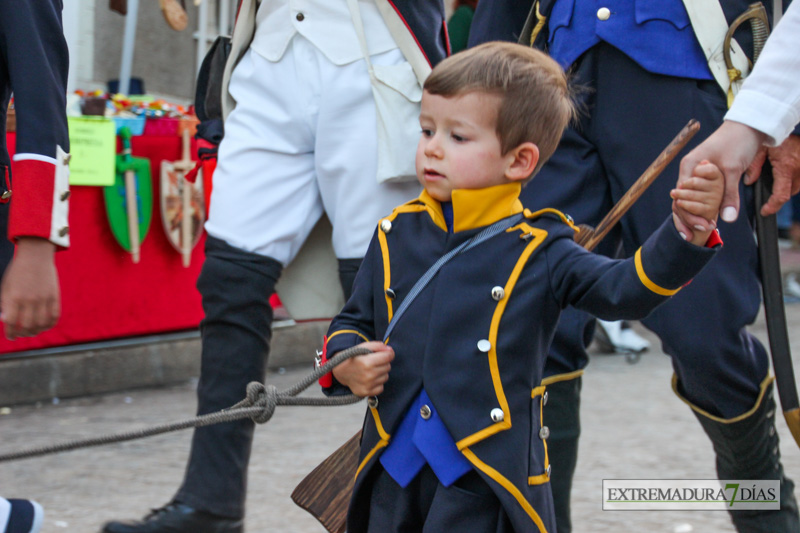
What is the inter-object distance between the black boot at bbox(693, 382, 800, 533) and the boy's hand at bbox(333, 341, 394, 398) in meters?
0.98

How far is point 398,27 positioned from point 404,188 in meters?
0.42

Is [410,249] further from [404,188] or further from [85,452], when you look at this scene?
[85,452]

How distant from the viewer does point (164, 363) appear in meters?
5.07

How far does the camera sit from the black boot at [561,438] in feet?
8.16

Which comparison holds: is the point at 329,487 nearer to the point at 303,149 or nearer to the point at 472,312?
the point at 472,312

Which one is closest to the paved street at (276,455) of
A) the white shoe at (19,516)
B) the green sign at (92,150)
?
the green sign at (92,150)

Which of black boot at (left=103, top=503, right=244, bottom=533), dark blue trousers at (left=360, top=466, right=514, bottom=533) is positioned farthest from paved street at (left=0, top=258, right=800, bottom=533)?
dark blue trousers at (left=360, top=466, right=514, bottom=533)

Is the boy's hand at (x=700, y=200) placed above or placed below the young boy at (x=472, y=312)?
above

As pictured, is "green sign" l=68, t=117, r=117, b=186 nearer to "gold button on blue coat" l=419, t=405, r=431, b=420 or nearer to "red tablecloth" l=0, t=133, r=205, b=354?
"red tablecloth" l=0, t=133, r=205, b=354

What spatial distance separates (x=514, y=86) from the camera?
184 centimetres

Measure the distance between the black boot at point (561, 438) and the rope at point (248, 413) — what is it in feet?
2.41

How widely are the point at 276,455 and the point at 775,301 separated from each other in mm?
2048

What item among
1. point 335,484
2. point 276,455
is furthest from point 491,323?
point 276,455

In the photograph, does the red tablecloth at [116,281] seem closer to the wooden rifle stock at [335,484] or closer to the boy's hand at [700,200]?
the wooden rifle stock at [335,484]
